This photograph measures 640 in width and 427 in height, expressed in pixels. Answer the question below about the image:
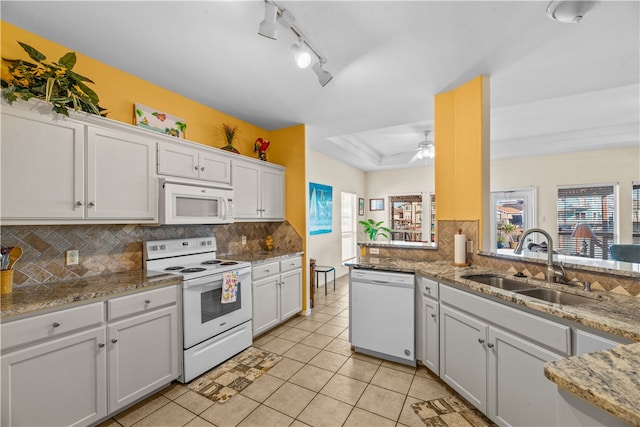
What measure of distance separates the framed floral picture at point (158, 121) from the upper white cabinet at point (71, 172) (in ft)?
1.14

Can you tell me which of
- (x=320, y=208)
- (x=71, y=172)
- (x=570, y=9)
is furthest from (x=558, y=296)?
(x=320, y=208)

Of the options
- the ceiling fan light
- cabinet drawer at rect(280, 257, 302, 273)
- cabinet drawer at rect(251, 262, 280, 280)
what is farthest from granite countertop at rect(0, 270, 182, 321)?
the ceiling fan light

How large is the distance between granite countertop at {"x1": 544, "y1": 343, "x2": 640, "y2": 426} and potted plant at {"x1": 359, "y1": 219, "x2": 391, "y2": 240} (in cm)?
569

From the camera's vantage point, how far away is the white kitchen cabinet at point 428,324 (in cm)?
216

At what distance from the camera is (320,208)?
5.14 meters

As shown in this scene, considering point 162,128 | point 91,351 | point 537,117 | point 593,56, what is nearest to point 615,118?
point 537,117

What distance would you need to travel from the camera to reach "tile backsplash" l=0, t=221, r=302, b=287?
72.9 inches

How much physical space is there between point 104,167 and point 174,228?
0.94 metres

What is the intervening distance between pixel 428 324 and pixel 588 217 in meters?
4.91


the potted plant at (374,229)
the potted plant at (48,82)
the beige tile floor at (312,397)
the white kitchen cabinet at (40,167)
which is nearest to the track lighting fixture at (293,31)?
the potted plant at (48,82)

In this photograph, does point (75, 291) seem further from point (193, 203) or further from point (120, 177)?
point (193, 203)

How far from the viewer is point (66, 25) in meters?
1.86

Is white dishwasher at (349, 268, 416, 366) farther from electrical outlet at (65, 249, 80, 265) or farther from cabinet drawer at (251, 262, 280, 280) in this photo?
electrical outlet at (65, 249, 80, 265)

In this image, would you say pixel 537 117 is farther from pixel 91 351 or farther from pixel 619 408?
pixel 91 351
